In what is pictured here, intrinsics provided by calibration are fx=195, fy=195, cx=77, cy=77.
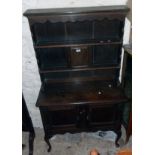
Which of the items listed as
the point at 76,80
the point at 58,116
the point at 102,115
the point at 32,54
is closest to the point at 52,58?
the point at 32,54

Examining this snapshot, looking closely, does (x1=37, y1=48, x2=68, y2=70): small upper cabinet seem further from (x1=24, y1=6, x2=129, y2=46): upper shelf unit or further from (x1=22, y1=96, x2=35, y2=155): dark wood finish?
(x1=22, y1=96, x2=35, y2=155): dark wood finish

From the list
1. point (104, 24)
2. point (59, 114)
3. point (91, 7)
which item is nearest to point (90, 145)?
point (59, 114)

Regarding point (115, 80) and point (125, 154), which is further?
point (115, 80)

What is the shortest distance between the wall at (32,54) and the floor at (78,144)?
0.38m

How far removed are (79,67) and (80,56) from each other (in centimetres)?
14

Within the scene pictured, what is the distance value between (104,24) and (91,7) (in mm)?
249

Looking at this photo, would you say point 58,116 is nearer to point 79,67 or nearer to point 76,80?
point 76,80

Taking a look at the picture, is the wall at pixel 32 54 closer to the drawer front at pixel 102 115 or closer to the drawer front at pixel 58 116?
the drawer front at pixel 58 116

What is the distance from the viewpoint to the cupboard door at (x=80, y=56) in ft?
7.69

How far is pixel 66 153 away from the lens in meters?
2.69

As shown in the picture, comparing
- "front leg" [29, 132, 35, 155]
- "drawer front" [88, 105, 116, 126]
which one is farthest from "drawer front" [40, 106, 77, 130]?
"front leg" [29, 132, 35, 155]

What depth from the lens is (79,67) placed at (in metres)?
2.44
